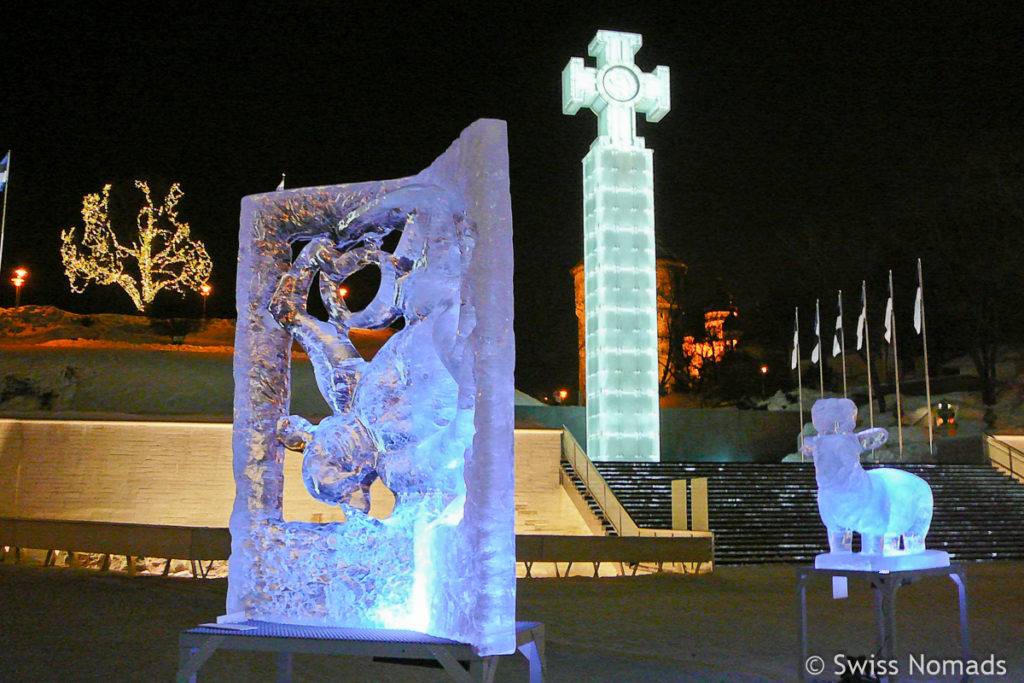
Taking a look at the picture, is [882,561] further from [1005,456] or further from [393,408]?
[1005,456]

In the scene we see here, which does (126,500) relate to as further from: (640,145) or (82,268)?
(82,268)

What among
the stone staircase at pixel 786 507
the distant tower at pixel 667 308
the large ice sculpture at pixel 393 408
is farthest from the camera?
the distant tower at pixel 667 308

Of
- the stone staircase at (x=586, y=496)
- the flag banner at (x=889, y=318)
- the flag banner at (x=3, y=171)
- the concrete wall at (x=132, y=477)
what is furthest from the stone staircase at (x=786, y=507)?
the flag banner at (x=3, y=171)

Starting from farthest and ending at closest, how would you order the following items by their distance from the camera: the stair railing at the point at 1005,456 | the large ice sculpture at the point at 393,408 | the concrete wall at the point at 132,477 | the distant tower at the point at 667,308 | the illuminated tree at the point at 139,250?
the distant tower at the point at 667,308
the illuminated tree at the point at 139,250
the stair railing at the point at 1005,456
the concrete wall at the point at 132,477
the large ice sculpture at the point at 393,408

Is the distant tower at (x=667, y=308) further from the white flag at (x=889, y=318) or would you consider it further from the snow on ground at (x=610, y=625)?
the snow on ground at (x=610, y=625)

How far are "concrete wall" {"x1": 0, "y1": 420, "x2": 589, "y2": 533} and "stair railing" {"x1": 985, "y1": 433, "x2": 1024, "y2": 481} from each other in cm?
1075

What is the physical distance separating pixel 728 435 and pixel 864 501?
901 inches

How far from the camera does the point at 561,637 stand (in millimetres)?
7957

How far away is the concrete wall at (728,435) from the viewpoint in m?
28.5

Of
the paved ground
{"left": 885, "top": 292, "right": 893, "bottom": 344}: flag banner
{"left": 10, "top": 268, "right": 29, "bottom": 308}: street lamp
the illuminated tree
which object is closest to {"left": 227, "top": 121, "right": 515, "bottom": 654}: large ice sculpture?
the paved ground

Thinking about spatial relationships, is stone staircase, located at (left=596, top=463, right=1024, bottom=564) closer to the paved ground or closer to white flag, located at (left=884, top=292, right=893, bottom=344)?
the paved ground

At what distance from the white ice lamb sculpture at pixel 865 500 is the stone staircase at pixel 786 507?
31.4ft

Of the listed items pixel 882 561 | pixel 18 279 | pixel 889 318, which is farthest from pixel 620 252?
pixel 18 279

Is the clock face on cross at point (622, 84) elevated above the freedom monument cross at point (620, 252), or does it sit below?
above
